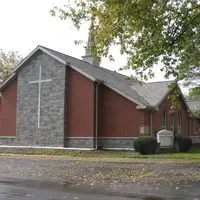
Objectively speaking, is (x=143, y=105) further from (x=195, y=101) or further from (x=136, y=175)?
(x=195, y=101)

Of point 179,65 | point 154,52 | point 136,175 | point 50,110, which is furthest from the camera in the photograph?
point 50,110

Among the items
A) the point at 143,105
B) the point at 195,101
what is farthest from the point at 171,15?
the point at 195,101

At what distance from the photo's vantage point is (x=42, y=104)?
27.7 metres

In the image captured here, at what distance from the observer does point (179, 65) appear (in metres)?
17.4

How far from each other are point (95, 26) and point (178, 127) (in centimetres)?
2082

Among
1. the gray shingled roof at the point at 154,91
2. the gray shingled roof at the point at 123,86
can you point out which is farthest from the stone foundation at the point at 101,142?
the gray shingled roof at the point at 154,91

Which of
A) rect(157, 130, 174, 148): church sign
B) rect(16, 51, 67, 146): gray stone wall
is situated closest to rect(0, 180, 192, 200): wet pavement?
rect(157, 130, 174, 148): church sign

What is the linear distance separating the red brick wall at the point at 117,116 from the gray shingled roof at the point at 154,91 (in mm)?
2646

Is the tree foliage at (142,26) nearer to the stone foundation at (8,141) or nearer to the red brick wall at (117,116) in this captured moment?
the red brick wall at (117,116)

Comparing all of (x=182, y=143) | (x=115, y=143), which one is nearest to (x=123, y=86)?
(x=115, y=143)

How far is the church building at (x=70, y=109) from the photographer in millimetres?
25516

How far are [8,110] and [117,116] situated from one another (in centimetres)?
1004

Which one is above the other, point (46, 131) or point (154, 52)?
point (154, 52)

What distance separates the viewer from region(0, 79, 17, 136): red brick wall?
1167 inches
